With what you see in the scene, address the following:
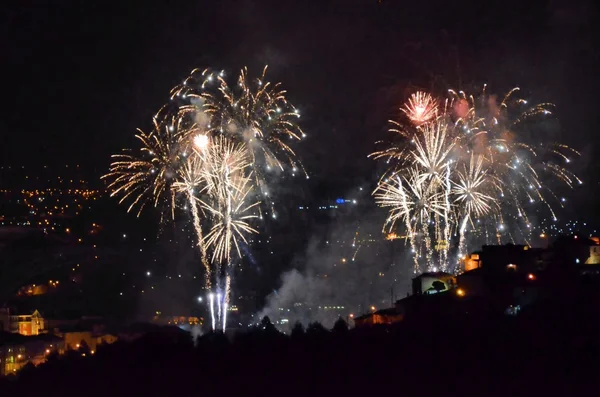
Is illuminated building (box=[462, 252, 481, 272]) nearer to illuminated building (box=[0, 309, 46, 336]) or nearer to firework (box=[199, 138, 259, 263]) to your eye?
firework (box=[199, 138, 259, 263])

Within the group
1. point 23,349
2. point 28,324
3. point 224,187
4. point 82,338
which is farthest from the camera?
point 28,324

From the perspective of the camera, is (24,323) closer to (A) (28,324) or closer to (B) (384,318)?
(A) (28,324)

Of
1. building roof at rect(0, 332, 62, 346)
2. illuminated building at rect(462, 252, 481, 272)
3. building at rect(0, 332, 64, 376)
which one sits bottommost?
building at rect(0, 332, 64, 376)

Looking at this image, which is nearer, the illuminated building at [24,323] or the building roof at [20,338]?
the building roof at [20,338]

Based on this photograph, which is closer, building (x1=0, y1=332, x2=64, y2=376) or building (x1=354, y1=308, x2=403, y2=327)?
building (x1=354, y1=308, x2=403, y2=327)

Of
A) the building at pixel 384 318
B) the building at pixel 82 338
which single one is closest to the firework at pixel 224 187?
the building at pixel 384 318

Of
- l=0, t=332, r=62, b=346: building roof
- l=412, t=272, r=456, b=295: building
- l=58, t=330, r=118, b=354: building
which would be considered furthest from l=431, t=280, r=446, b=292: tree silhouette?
l=0, t=332, r=62, b=346: building roof

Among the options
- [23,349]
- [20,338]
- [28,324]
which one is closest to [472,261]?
[23,349]

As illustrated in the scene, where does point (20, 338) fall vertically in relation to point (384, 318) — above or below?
below

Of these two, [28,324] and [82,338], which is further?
[28,324]

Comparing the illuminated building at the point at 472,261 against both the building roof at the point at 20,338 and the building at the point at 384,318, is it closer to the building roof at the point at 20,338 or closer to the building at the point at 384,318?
the building at the point at 384,318

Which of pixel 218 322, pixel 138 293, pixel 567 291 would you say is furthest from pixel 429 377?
pixel 138 293
